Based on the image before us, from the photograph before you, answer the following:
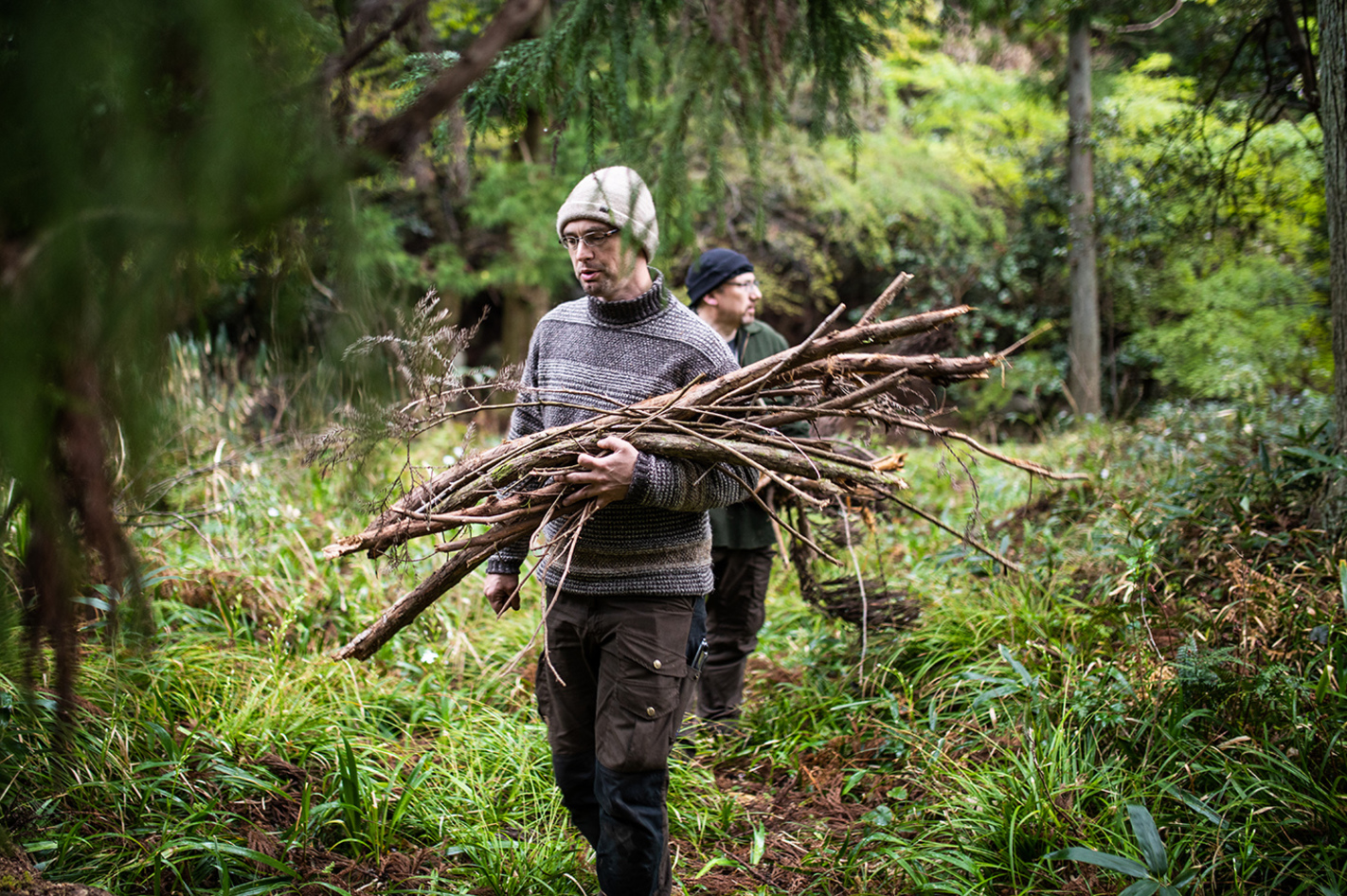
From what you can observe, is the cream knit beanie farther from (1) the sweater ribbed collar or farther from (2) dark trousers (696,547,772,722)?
(2) dark trousers (696,547,772,722)

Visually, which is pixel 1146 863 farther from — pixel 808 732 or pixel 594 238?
pixel 594 238

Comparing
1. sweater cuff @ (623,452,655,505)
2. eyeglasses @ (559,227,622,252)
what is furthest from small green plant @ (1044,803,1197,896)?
eyeglasses @ (559,227,622,252)

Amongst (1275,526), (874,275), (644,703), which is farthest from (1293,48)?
(874,275)

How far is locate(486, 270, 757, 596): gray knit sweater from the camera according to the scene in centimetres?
231

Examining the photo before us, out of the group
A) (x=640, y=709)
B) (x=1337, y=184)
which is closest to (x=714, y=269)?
(x=640, y=709)

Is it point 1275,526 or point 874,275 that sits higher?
point 874,275

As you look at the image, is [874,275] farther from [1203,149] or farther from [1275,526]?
[1275,526]

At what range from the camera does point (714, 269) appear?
380 cm

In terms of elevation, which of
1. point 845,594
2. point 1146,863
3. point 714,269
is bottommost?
point 1146,863

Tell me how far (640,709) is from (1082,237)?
384 inches

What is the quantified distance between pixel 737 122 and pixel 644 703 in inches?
68.9

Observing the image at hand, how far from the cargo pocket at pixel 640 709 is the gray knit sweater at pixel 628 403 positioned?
17 cm

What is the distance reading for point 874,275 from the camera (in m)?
12.5

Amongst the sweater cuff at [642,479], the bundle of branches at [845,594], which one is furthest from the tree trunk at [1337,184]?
the sweater cuff at [642,479]
